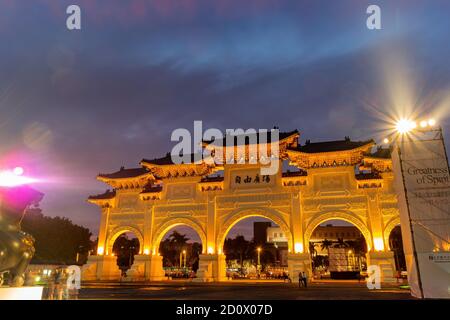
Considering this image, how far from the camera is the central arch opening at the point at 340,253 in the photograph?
3090cm

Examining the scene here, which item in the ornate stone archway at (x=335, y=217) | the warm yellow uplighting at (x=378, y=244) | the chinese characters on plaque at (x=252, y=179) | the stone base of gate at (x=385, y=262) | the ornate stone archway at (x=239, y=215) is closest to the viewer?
the stone base of gate at (x=385, y=262)

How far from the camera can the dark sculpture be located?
17.6ft

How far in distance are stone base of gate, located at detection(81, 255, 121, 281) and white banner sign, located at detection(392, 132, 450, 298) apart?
21.2 m

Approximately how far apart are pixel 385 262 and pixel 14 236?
768 inches

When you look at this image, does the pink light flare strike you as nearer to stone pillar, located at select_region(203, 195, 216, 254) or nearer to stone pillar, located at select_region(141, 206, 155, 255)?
stone pillar, located at select_region(203, 195, 216, 254)

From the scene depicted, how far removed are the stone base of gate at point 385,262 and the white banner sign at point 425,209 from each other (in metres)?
8.19

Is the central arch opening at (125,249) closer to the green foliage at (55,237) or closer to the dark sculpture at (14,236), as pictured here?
the green foliage at (55,237)

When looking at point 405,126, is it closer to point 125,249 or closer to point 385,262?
point 385,262

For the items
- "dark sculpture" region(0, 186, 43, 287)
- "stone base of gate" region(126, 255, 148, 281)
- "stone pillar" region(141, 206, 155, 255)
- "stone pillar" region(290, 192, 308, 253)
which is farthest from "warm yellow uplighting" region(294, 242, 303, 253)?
"dark sculpture" region(0, 186, 43, 287)

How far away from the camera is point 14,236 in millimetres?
5531

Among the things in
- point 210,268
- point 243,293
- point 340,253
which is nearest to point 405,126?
point 243,293

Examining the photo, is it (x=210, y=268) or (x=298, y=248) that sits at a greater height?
(x=298, y=248)

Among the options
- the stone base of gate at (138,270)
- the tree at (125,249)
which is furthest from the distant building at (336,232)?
the stone base of gate at (138,270)
